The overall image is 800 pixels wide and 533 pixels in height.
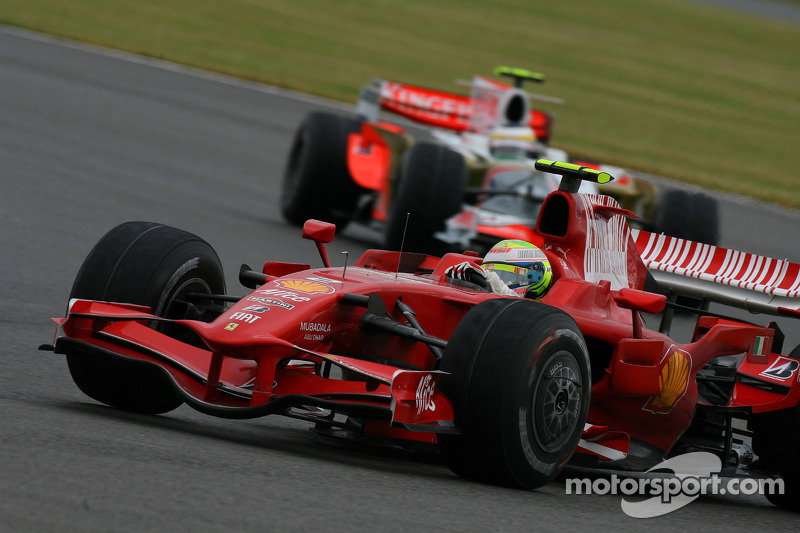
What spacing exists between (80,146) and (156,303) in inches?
420

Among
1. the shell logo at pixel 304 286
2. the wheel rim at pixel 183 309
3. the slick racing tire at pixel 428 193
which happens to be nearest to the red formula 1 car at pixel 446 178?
the slick racing tire at pixel 428 193

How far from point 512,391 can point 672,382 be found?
57.1 inches

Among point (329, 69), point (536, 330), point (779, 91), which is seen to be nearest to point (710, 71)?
point (779, 91)

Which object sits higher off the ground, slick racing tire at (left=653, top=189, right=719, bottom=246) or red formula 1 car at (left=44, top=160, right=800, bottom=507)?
slick racing tire at (left=653, top=189, right=719, bottom=246)

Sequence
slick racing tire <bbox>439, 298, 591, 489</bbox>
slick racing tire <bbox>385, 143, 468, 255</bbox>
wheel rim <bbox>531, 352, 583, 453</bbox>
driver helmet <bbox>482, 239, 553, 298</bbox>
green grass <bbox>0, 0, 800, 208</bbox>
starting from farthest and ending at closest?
green grass <bbox>0, 0, 800, 208</bbox> → slick racing tire <bbox>385, 143, 468, 255</bbox> → driver helmet <bbox>482, 239, 553, 298</bbox> → wheel rim <bbox>531, 352, 583, 453</bbox> → slick racing tire <bbox>439, 298, 591, 489</bbox>

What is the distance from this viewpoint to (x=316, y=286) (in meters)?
5.59

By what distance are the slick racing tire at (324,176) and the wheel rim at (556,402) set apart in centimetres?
834

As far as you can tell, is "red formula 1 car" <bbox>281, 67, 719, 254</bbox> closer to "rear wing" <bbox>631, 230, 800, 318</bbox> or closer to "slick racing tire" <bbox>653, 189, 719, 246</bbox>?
"slick racing tire" <bbox>653, 189, 719, 246</bbox>

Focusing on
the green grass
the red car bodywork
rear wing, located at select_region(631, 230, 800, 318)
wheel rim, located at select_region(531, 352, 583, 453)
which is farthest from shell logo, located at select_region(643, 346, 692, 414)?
the green grass

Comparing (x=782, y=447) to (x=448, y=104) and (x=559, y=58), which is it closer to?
(x=448, y=104)

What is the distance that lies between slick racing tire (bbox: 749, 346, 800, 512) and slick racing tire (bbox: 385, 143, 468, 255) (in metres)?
5.59

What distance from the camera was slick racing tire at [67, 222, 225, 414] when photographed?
5605mm

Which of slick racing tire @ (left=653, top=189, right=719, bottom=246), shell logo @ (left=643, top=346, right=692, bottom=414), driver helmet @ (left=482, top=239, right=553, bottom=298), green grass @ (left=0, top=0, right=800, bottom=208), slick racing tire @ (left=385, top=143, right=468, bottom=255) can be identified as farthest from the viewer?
green grass @ (left=0, top=0, right=800, bottom=208)

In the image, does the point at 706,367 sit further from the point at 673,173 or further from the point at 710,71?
the point at 710,71
